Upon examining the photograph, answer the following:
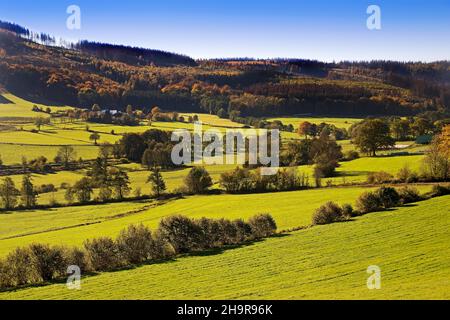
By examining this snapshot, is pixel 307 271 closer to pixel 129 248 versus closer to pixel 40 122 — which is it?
pixel 129 248

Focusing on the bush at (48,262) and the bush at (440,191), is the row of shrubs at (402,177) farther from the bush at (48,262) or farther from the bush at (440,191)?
the bush at (48,262)

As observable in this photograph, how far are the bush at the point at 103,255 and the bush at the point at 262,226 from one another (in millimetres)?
12790

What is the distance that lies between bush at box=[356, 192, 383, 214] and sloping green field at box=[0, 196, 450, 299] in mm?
6908

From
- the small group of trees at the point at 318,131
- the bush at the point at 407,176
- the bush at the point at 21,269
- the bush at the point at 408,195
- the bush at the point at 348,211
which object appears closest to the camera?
the bush at the point at 21,269

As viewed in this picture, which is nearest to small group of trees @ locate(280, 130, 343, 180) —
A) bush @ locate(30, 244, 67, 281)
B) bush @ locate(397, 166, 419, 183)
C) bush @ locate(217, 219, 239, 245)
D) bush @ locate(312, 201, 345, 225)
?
bush @ locate(397, 166, 419, 183)

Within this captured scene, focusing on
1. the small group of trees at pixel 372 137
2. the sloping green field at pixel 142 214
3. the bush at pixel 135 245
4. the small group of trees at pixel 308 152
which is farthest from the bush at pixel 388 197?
the small group of trees at pixel 372 137

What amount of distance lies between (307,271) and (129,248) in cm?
1440

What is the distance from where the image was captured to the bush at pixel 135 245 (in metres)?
37.8

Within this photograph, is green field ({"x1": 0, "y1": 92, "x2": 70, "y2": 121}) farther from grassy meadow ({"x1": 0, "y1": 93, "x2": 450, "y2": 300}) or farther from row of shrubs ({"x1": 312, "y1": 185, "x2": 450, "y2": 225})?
row of shrubs ({"x1": 312, "y1": 185, "x2": 450, "y2": 225})

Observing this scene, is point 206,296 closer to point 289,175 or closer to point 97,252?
point 97,252

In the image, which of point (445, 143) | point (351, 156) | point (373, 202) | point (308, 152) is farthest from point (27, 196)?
point (445, 143)

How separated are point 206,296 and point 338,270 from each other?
29.8ft

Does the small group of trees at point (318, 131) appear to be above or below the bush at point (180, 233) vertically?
above

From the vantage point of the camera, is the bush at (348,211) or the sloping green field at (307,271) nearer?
the sloping green field at (307,271)
